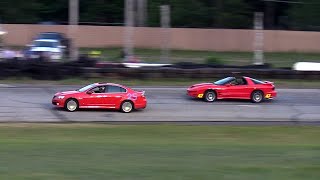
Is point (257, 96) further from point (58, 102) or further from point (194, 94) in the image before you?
point (58, 102)

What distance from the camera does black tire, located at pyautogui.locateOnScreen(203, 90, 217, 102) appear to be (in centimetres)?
2483

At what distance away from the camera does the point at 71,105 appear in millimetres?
21469

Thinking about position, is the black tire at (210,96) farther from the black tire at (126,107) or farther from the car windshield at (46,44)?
the car windshield at (46,44)

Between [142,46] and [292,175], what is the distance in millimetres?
49724

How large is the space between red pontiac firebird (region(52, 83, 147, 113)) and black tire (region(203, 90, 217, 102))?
3592 millimetres

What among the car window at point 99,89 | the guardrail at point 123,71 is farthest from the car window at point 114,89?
the guardrail at point 123,71

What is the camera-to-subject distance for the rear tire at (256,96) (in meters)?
25.1

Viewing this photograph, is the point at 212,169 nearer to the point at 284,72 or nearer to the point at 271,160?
the point at 271,160

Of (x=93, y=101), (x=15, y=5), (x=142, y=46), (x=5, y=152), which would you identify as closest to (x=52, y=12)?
(x=15, y=5)

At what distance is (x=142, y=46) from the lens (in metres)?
55.6

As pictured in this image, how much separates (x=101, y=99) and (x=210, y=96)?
5.08 m

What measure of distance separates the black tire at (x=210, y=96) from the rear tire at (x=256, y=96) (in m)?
1.52

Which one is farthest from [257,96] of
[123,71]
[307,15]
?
[307,15]

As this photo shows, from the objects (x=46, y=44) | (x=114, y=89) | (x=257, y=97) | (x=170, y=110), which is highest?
(x=46, y=44)
